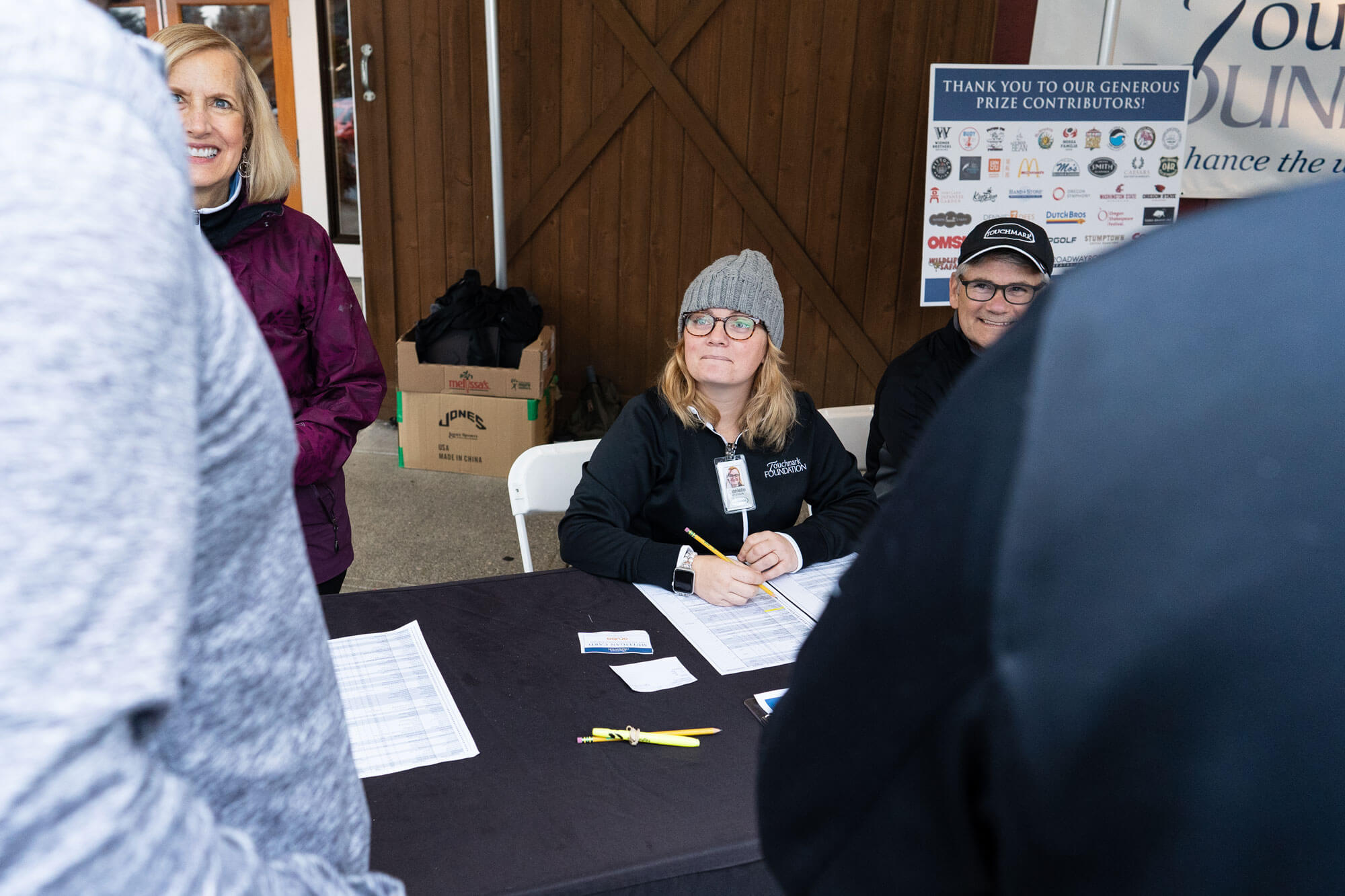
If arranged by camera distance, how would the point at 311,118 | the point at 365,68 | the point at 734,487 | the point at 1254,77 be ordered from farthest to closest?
1. the point at 311,118
2. the point at 365,68
3. the point at 1254,77
4. the point at 734,487

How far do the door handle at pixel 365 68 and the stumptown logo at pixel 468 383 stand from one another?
5.07 feet

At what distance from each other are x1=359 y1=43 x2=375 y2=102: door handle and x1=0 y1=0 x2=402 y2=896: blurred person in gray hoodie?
477 cm

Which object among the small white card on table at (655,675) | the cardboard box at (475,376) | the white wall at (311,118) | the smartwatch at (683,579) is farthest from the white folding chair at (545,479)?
the white wall at (311,118)

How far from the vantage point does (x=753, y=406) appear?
2.21 m

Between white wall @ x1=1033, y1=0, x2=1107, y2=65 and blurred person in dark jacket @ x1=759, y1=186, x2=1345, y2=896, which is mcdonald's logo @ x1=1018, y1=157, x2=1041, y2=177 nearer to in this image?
white wall @ x1=1033, y1=0, x2=1107, y2=65

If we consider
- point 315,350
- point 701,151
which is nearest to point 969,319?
point 315,350

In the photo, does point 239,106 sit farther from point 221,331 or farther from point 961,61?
point 961,61

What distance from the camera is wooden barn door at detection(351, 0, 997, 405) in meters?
4.57

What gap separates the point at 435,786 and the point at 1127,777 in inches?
38.6

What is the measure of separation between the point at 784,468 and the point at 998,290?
3.04 ft

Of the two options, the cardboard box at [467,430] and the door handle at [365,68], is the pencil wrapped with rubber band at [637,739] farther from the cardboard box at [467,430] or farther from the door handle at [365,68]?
the door handle at [365,68]

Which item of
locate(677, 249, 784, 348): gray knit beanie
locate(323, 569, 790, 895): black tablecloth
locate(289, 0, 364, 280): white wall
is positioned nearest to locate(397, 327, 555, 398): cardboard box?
locate(289, 0, 364, 280): white wall

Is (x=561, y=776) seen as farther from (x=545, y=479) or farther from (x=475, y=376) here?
(x=475, y=376)

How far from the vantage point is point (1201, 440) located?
1.17ft
